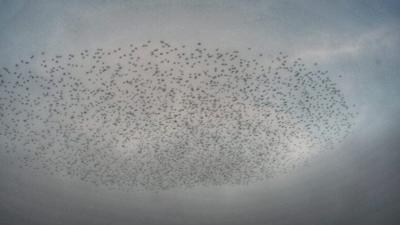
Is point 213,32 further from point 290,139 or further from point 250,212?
point 250,212

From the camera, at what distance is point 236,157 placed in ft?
33.0

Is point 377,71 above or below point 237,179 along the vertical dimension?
above

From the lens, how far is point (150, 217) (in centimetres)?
1271

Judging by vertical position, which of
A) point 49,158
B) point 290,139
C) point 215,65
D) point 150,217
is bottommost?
point 150,217

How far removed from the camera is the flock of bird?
744 centimetres

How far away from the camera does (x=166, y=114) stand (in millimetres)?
8641

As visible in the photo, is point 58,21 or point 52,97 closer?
point 58,21

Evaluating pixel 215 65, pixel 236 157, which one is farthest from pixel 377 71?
pixel 236 157

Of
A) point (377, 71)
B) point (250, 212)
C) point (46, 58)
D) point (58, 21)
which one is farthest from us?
point (250, 212)

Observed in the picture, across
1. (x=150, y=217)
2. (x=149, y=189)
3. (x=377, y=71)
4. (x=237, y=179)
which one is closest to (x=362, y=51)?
(x=377, y=71)

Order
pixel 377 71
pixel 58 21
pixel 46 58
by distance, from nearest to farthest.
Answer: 1. pixel 58 21
2. pixel 46 58
3. pixel 377 71

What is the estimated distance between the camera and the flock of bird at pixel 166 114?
7.44 m

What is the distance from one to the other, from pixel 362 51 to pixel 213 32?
128 inches

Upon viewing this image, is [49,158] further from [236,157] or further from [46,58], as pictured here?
[236,157]
